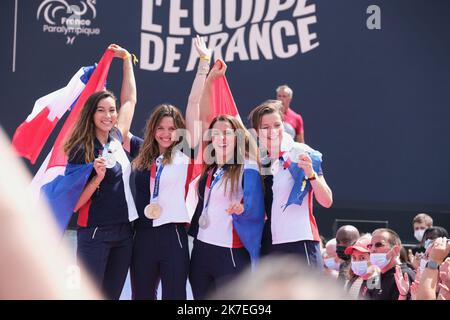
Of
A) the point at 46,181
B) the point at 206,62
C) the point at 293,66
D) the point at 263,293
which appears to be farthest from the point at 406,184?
the point at 263,293

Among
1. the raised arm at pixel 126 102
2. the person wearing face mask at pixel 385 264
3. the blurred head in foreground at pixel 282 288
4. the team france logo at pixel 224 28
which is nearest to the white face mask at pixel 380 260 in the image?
the person wearing face mask at pixel 385 264

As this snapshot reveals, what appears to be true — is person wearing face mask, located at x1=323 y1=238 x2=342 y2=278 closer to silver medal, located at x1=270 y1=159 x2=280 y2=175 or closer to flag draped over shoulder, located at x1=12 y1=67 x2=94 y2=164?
silver medal, located at x1=270 y1=159 x2=280 y2=175

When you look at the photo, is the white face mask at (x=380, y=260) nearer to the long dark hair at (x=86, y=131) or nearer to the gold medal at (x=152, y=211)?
the gold medal at (x=152, y=211)

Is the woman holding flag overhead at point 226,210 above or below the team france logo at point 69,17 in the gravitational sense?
below

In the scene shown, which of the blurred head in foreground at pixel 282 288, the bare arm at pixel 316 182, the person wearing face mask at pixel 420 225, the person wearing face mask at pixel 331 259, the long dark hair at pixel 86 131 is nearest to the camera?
the blurred head in foreground at pixel 282 288

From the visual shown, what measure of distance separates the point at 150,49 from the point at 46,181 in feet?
16.7

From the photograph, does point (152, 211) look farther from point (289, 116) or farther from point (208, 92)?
point (289, 116)

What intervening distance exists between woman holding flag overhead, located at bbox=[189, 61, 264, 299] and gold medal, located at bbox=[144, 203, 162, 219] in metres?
0.21

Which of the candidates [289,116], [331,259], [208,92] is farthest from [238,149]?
[289,116]

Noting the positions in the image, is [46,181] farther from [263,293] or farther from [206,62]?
[263,293]

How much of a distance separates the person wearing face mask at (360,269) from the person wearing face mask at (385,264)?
37 millimetres

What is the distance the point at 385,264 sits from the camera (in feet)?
14.2

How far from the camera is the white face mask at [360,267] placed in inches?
174

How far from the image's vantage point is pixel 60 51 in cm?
886
